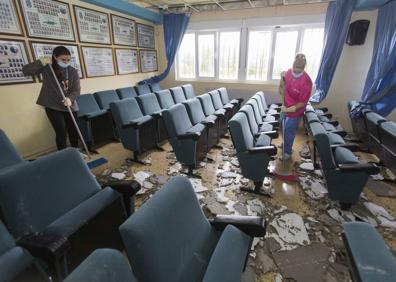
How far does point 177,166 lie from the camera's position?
2943 millimetres

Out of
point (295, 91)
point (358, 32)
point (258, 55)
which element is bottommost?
point (295, 91)

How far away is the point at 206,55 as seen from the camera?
5.31m

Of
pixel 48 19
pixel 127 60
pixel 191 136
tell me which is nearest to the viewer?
pixel 191 136

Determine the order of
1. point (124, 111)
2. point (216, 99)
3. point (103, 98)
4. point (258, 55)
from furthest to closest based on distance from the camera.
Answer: point (258, 55) < point (216, 99) < point (103, 98) < point (124, 111)

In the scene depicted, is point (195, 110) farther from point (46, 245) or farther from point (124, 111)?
point (46, 245)

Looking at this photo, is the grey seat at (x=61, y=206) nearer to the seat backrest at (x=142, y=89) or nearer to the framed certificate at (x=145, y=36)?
the seat backrest at (x=142, y=89)

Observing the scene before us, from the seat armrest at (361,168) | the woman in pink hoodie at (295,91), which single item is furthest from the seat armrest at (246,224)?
the woman in pink hoodie at (295,91)

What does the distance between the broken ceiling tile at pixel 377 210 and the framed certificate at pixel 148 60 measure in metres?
4.92

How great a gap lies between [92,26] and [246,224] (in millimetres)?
4211

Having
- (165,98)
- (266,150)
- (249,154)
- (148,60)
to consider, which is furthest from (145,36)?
(266,150)

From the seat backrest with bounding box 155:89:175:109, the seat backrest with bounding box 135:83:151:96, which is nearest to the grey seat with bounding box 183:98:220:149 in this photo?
the seat backrest with bounding box 155:89:175:109

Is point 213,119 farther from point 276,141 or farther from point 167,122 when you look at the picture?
Answer: point 276,141

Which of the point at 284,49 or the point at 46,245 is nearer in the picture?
the point at 46,245

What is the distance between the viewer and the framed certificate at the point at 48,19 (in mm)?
2891
